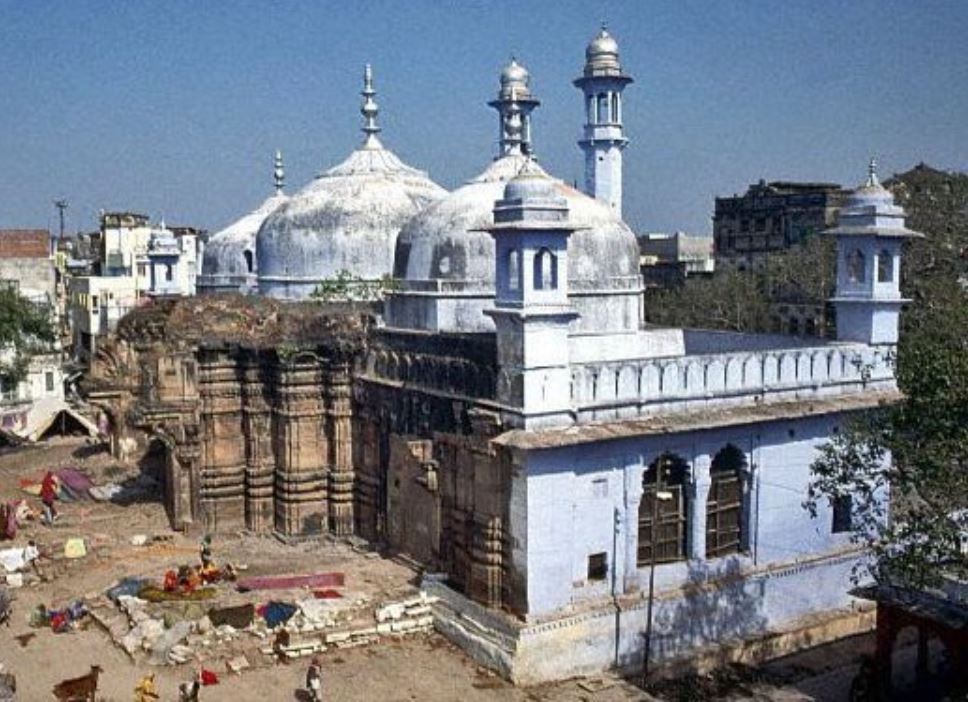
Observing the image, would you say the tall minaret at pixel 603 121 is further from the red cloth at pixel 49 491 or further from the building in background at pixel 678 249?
the building in background at pixel 678 249

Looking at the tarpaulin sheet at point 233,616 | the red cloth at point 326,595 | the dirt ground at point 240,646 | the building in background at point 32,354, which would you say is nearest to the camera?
the dirt ground at point 240,646

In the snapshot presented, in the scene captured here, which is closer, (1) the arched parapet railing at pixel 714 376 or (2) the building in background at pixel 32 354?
(1) the arched parapet railing at pixel 714 376

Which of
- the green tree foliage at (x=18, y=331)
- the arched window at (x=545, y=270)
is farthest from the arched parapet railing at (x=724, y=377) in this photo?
the green tree foliage at (x=18, y=331)

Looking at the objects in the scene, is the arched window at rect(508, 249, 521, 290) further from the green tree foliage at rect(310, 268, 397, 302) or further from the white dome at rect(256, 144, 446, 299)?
the white dome at rect(256, 144, 446, 299)

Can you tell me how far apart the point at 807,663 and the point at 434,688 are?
5625mm

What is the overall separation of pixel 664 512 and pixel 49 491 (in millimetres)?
14007

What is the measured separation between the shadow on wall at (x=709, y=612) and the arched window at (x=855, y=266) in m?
5.25

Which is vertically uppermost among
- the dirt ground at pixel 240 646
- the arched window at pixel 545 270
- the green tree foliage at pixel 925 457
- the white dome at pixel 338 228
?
the white dome at pixel 338 228

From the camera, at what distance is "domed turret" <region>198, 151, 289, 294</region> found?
28.8 m

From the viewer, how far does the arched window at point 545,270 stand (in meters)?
14.0

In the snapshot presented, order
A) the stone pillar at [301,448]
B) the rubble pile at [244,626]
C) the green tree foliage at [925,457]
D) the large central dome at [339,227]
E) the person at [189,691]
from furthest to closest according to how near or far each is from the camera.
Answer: the large central dome at [339,227], the stone pillar at [301,448], the rubble pile at [244,626], the person at [189,691], the green tree foliage at [925,457]

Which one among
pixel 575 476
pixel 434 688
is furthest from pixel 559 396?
pixel 434 688

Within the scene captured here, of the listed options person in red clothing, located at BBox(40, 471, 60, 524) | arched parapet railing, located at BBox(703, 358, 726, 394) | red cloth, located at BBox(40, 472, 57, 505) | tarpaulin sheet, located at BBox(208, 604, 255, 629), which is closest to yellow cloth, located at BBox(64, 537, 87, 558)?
person in red clothing, located at BBox(40, 471, 60, 524)

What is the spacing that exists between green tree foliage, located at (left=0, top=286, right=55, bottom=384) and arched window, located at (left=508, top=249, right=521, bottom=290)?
815 inches
